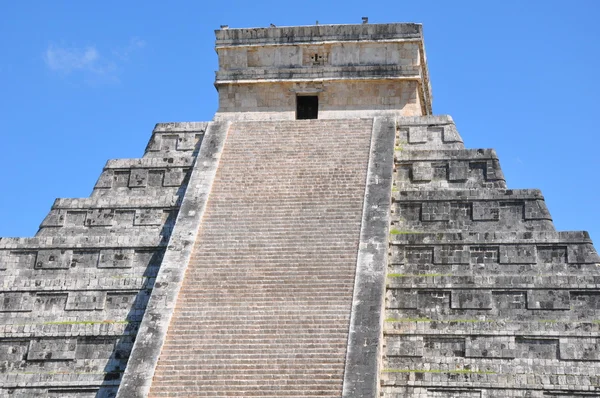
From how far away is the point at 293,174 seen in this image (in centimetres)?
2092

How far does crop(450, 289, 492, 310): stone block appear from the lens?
18.2 metres

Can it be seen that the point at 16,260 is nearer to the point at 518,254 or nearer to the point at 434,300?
the point at 434,300

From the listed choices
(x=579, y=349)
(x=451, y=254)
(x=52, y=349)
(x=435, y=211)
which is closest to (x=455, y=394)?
(x=579, y=349)

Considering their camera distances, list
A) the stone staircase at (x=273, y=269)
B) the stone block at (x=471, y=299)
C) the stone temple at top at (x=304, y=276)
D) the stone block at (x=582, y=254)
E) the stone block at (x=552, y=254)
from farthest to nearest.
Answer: the stone block at (x=552, y=254) < the stone block at (x=582, y=254) < the stone block at (x=471, y=299) < the stone temple at top at (x=304, y=276) < the stone staircase at (x=273, y=269)

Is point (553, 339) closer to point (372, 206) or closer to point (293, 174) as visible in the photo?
point (372, 206)

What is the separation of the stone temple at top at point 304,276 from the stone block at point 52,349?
31mm

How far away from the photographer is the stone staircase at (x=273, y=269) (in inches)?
656

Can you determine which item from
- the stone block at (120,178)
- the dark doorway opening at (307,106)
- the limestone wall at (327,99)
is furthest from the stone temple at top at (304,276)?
the dark doorway opening at (307,106)

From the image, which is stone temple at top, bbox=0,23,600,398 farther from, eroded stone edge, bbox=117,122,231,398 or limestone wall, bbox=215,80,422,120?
limestone wall, bbox=215,80,422,120

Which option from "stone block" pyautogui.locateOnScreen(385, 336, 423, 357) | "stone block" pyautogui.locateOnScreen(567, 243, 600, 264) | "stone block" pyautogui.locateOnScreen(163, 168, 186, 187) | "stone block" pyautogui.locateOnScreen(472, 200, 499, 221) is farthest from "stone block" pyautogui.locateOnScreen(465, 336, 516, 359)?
"stone block" pyautogui.locateOnScreen(163, 168, 186, 187)

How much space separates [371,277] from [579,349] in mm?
3686

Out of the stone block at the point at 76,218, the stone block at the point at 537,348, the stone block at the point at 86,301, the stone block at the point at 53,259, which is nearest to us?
the stone block at the point at 537,348

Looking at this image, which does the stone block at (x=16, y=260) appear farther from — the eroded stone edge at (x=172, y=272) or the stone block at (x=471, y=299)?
the stone block at (x=471, y=299)

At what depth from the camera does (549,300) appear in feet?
59.5
